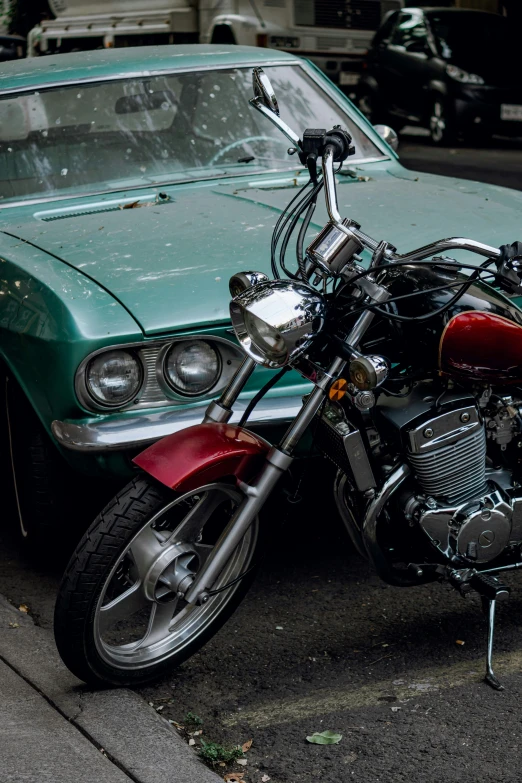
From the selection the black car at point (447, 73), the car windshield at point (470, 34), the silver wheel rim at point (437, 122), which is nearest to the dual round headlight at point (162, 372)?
the black car at point (447, 73)

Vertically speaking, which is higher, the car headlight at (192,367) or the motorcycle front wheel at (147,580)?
the car headlight at (192,367)

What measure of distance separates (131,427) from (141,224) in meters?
1.06

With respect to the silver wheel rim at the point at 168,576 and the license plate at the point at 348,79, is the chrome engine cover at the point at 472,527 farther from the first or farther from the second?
the license plate at the point at 348,79

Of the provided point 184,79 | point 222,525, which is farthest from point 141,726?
point 184,79

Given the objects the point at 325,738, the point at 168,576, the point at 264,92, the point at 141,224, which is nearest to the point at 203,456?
the point at 168,576

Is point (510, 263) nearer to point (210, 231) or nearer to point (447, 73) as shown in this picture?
point (210, 231)

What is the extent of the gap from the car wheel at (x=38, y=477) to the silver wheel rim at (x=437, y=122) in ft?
42.4

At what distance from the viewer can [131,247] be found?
4.01m

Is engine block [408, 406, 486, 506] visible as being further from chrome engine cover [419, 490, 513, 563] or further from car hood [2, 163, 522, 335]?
car hood [2, 163, 522, 335]

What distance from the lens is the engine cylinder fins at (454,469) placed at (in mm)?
3232

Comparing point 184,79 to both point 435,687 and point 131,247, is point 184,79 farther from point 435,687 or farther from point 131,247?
point 435,687

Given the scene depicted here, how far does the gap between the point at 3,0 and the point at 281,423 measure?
63.9ft

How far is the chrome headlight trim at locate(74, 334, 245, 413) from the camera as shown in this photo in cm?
356

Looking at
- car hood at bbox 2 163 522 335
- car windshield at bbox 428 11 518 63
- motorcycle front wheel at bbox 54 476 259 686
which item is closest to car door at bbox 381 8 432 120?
car windshield at bbox 428 11 518 63
